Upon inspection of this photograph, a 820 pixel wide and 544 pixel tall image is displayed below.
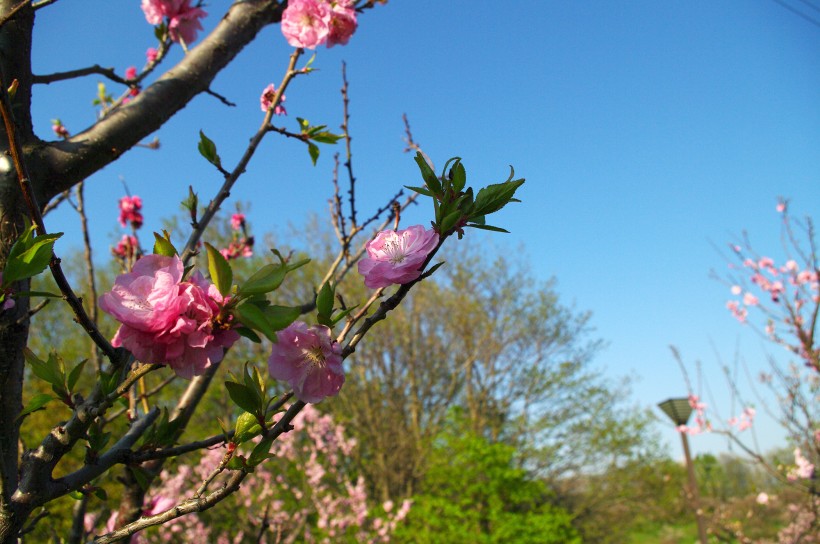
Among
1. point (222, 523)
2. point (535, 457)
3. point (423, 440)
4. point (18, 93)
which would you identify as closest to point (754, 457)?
point (18, 93)

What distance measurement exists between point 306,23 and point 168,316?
1186 millimetres

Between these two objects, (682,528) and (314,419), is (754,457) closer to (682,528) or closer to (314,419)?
(314,419)

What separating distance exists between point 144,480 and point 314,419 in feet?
28.5

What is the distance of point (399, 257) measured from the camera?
2.43 ft

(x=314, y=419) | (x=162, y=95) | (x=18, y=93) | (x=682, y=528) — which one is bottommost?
(x=682, y=528)

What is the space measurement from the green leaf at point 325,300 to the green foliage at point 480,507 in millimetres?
8201

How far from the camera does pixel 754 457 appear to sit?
13.3 ft

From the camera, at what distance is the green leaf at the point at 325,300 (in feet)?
2.40

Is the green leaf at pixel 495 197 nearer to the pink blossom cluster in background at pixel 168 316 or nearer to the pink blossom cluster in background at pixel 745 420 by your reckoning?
the pink blossom cluster in background at pixel 168 316

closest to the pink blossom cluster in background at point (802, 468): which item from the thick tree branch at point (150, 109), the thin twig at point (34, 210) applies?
the thick tree branch at point (150, 109)

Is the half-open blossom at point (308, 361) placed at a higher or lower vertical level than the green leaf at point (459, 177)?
lower

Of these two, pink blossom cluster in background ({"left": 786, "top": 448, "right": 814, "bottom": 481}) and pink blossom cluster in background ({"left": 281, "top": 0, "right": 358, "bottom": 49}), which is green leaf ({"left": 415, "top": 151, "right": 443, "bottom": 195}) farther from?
pink blossom cluster in background ({"left": 786, "top": 448, "right": 814, "bottom": 481})

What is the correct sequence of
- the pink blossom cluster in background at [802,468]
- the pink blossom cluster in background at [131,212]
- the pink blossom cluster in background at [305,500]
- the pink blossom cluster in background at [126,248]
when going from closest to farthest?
the pink blossom cluster in background at [126,248] → the pink blossom cluster in background at [131,212] → the pink blossom cluster in background at [802,468] → the pink blossom cluster in background at [305,500]

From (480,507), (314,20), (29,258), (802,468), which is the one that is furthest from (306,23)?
(480,507)
